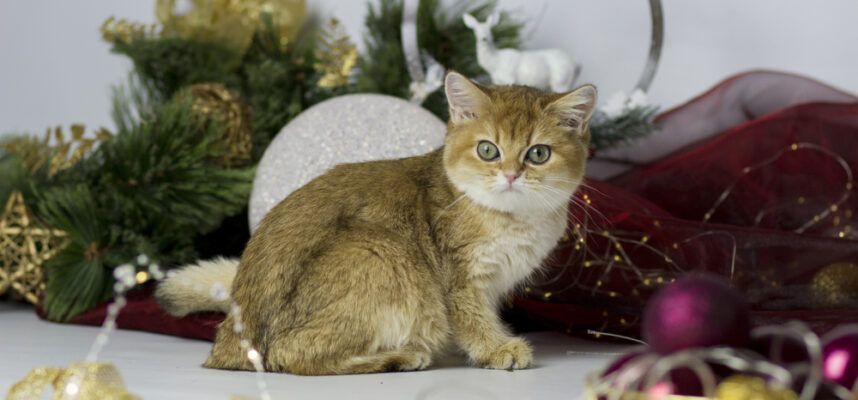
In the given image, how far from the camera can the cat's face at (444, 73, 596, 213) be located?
1344mm

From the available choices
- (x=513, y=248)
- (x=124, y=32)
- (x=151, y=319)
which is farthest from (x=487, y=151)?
(x=124, y=32)

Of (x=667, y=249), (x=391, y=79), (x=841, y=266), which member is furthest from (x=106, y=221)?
(x=841, y=266)

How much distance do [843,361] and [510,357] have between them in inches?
22.2

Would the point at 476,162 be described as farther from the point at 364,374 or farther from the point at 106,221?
the point at 106,221

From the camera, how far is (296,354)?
126 cm

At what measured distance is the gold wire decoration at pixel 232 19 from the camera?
7.51 feet

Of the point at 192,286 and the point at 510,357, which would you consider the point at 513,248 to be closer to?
the point at 510,357

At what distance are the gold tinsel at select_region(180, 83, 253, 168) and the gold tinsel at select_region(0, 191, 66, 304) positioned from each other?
1.42 ft

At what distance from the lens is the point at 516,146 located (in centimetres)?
134

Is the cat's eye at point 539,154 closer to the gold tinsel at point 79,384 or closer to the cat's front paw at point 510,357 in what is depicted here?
the cat's front paw at point 510,357

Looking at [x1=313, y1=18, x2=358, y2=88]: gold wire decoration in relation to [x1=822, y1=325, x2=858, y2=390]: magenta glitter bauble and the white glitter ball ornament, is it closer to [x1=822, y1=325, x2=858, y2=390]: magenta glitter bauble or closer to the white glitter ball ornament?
the white glitter ball ornament

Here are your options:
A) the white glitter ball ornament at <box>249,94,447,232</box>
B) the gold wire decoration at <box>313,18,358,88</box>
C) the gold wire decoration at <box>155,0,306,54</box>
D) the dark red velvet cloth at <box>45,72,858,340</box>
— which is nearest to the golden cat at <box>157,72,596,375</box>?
the dark red velvet cloth at <box>45,72,858,340</box>

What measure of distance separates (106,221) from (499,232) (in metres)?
1.01

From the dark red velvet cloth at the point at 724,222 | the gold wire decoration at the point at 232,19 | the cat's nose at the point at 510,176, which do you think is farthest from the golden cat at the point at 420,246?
the gold wire decoration at the point at 232,19
